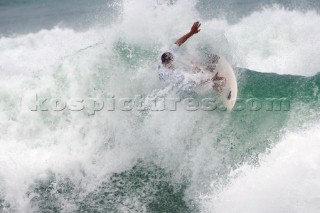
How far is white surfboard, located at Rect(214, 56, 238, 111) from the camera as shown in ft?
24.1

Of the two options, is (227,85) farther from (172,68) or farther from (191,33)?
(191,33)

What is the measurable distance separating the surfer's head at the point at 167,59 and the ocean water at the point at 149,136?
18.9 inches

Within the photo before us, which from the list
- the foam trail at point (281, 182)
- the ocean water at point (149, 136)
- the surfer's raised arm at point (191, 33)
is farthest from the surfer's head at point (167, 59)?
the foam trail at point (281, 182)

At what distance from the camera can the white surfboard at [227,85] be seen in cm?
735

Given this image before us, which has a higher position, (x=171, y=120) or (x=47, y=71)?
(x=47, y=71)

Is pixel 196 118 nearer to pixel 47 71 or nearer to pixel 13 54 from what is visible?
pixel 47 71

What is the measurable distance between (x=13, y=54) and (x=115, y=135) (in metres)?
6.17

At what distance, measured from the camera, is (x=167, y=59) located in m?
7.15

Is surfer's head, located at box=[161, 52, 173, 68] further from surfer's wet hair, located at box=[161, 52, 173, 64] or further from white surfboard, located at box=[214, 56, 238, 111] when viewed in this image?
white surfboard, located at box=[214, 56, 238, 111]

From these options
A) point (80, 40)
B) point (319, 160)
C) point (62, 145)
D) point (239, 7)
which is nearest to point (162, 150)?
point (62, 145)

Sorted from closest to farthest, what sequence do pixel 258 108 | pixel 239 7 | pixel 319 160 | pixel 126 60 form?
pixel 319 160, pixel 258 108, pixel 126 60, pixel 239 7

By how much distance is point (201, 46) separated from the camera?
808 cm

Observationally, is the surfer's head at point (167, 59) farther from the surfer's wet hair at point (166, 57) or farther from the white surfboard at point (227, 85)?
the white surfboard at point (227, 85)

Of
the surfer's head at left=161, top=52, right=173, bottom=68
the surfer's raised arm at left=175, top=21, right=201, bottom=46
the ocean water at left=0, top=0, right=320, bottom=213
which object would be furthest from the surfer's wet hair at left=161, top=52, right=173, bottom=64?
the ocean water at left=0, top=0, right=320, bottom=213
